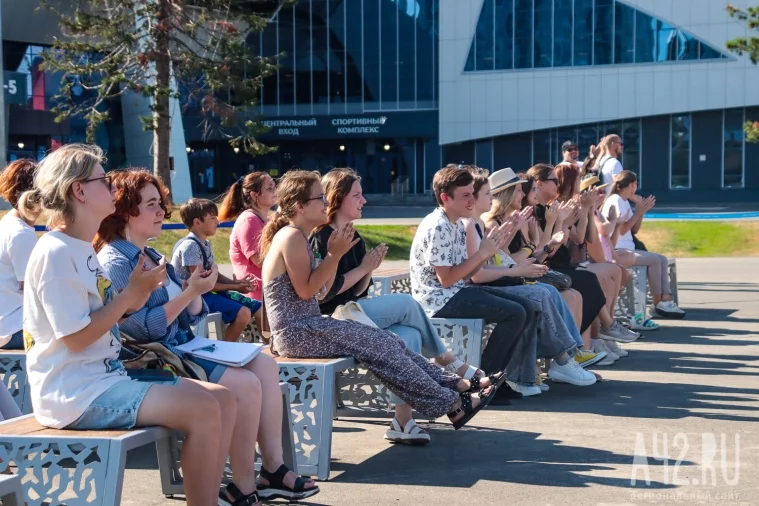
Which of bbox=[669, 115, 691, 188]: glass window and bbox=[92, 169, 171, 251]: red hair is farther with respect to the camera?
bbox=[669, 115, 691, 188]: glass window

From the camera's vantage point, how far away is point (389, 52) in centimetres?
5259

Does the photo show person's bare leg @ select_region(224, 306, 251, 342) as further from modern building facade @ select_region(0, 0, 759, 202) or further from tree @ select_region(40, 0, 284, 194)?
modern building facade @ select_region(0, 0, 759, 202)

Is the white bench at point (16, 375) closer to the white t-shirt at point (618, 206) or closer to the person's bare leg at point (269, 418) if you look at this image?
the person's bare leg at point (269, 418)

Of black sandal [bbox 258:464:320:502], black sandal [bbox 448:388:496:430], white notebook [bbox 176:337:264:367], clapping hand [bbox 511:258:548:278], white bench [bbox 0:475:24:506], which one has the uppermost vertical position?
clapping hand [bbox 511:258:548:278]

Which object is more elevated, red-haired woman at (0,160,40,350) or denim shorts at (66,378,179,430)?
red-haired woman at (0,160,40,350)

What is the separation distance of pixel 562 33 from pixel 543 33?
905 mm

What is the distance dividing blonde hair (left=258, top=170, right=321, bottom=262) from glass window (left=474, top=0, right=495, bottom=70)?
151 ft

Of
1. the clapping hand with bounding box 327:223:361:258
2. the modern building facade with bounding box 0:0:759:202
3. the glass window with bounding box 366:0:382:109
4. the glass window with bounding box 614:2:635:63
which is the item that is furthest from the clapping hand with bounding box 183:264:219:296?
the glass window with bounding box 366:0:382:109

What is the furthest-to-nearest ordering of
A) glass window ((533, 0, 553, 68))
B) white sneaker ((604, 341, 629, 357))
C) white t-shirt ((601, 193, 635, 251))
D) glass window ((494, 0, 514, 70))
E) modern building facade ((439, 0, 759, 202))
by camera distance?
glass window ((494, 0, 514, 70)) → glass window ((533, 0, 553, 68)) → modern building facade ((439, 0, 759, 202)) → white t-shirt ((601, 193, 635, 251)) → white sneaker ((604, 341, 629, 357))

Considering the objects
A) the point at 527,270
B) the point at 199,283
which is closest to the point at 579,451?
the point at 527,270

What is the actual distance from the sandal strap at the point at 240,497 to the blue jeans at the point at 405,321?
1704 mm

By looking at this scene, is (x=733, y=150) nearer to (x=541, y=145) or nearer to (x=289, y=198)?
(x=541, y=145)

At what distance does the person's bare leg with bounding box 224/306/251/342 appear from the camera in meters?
8.02

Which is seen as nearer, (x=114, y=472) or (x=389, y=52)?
(x=114, y=472)
